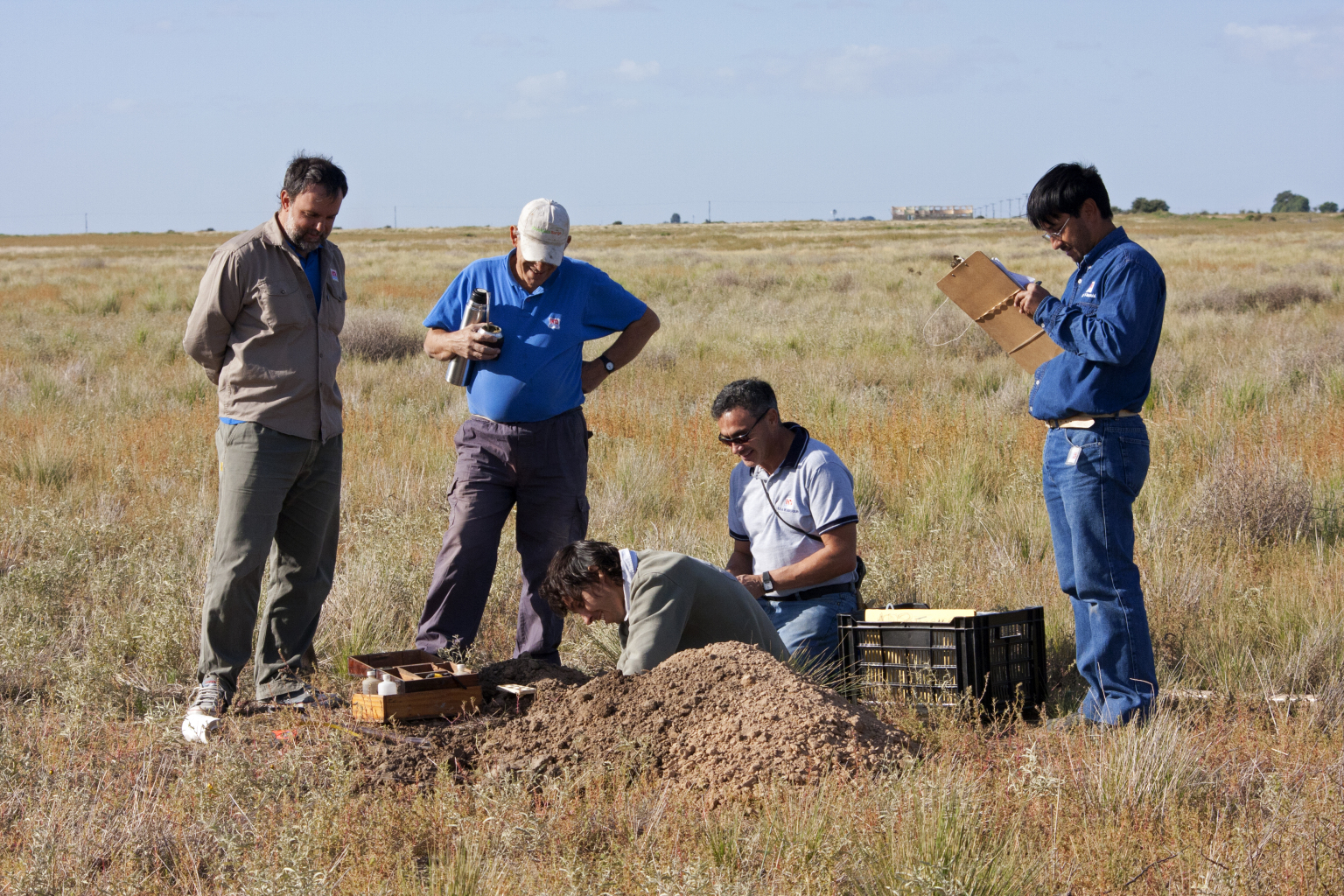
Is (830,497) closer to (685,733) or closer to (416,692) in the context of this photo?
(685,733)

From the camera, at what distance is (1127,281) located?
4.24m

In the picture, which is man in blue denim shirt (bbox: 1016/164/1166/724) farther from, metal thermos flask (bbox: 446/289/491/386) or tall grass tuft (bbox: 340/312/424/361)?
tall grass tuft (bbox: 340/312/424/361)

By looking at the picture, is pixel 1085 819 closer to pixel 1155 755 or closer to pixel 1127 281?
pixel 1155 755

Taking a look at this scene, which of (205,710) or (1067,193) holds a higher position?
(1067,193)

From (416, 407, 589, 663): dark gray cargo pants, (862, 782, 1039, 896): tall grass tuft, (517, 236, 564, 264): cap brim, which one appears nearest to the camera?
(862, 782, 1039, 896): tall grass tuft

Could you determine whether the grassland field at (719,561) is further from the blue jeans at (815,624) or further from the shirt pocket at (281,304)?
the shirt pocket at (281,304)

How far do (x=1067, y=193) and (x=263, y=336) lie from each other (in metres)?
3.29

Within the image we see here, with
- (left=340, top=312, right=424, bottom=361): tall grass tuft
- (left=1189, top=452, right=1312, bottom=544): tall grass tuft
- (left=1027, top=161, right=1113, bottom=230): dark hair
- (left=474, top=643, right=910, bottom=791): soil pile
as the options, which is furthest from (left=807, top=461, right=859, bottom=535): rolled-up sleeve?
(left=340, top=312, right=424, bottom=361): tall grass tuft

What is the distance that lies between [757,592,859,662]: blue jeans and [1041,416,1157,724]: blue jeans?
1162 millimetres

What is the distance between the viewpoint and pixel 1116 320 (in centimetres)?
420

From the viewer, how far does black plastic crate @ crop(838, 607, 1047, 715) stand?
4656 mm

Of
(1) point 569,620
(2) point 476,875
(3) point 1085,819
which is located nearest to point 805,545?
(1) point 569,620

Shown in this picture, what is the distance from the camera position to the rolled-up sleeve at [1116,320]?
165 inches

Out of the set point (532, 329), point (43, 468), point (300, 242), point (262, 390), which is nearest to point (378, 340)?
point (43, 468)
